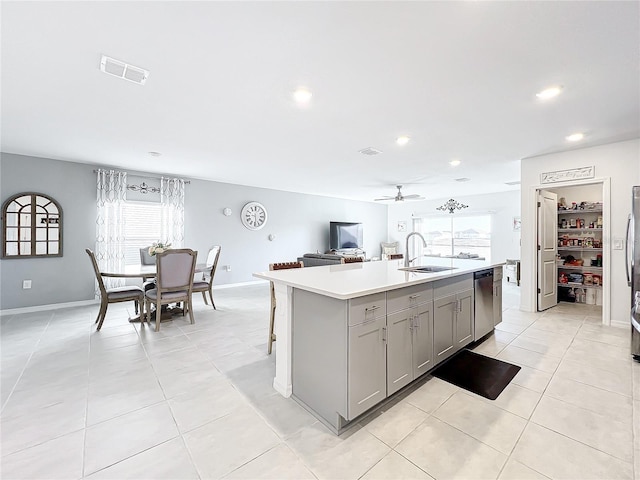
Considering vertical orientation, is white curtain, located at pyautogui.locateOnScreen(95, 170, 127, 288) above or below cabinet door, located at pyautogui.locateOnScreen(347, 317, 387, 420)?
above

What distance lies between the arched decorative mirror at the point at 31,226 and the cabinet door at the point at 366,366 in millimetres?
5414

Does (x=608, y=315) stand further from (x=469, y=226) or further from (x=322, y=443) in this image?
(x=469, y=226)

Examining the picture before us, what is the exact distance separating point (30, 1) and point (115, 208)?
4.26 meters

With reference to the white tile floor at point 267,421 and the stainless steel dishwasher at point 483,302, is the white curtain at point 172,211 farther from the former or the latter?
the stainless steel dishwasher at point 483,302

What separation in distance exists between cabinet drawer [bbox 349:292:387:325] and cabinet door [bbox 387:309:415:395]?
12cm

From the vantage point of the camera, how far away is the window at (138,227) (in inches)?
207

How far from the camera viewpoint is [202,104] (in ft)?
8.71

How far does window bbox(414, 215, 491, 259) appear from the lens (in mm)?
8188

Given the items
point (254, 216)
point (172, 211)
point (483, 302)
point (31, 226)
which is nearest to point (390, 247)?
point (254, 216)

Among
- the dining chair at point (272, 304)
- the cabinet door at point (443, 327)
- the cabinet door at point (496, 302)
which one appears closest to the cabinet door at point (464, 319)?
the cabinet door at point (443, 327)

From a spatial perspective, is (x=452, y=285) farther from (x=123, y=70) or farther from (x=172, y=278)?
(x=172, y=278)

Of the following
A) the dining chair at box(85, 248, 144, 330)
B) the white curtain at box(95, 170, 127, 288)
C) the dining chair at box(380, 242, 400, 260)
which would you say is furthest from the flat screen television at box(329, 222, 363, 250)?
the dining chair at box(85, 248, 144, 330)

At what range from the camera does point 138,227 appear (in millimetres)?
5359

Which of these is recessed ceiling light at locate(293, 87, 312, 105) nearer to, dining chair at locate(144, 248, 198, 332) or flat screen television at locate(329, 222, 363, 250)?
dining chair at locate(144, 248, 198, 332)
